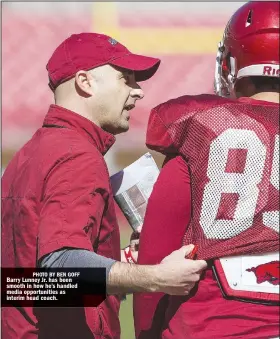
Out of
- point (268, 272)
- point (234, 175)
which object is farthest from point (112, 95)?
point (268, 272)

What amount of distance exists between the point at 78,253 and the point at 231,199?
1.27 ft

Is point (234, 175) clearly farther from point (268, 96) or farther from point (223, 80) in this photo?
point (223, 80)

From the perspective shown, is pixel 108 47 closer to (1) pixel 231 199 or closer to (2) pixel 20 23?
(1) pixel 231 199

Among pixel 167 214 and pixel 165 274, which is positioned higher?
pixel 167 214

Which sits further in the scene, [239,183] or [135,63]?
[135,63]

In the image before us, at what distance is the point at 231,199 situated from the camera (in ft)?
6.02

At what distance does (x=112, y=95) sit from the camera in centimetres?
224

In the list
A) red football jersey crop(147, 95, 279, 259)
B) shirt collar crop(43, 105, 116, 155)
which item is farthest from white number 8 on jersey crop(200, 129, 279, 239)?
shirt collar crop(43, 105, 116, 155)

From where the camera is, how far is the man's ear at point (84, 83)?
2.20 metres

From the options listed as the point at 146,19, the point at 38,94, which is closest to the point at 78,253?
the point at 146,19

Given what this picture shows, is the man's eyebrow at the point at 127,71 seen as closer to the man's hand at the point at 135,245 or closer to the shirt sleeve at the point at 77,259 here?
the man's hand at the point at 135,245

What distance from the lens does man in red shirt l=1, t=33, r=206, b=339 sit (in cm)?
184

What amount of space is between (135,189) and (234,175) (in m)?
0.51

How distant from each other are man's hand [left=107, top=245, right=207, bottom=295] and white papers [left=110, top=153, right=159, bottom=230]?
0.44 meters
